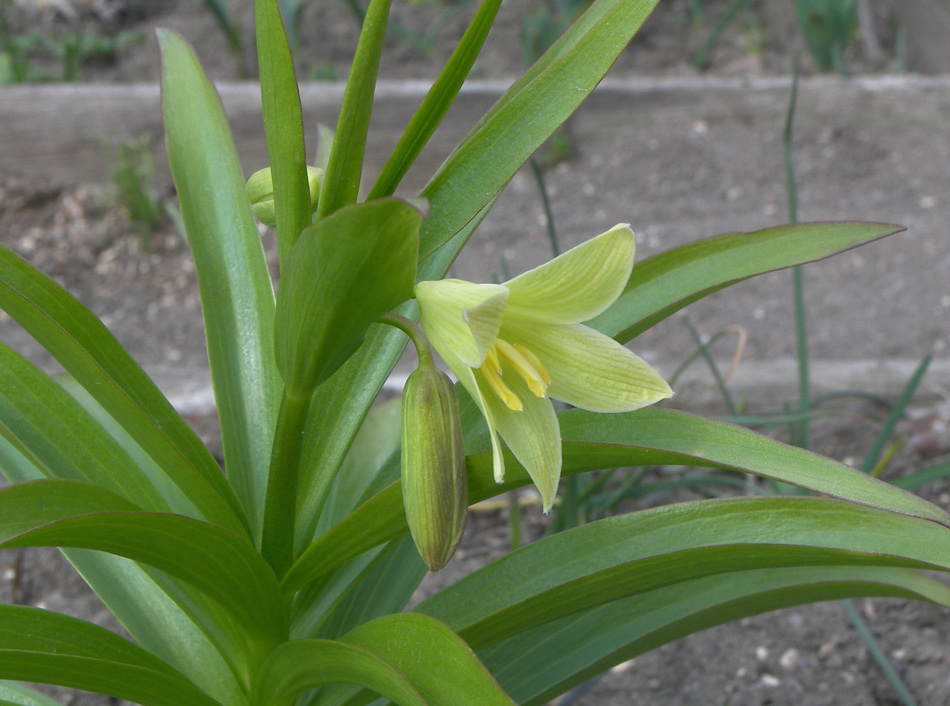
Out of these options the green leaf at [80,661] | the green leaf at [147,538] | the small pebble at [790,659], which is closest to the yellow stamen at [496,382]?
the green leaf at [147,538]

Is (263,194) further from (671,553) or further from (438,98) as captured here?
(671,553)

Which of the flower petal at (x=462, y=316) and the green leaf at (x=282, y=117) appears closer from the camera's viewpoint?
the flower petal at (x=462, y=316)

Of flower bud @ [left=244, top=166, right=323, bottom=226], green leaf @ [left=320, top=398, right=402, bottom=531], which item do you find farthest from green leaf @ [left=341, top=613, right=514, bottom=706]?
flower bud @ [left=244, top=166, right=323, bottom=226]

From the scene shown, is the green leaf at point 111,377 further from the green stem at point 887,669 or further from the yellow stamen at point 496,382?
the green stem at point 887,669

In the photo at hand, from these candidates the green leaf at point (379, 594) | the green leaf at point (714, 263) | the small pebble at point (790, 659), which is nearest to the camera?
the green leaf at point (714, 263)

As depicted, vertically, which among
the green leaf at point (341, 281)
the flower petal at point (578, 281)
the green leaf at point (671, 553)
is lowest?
the green leaf at point (671, 553)

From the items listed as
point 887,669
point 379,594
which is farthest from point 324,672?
point 887,669
